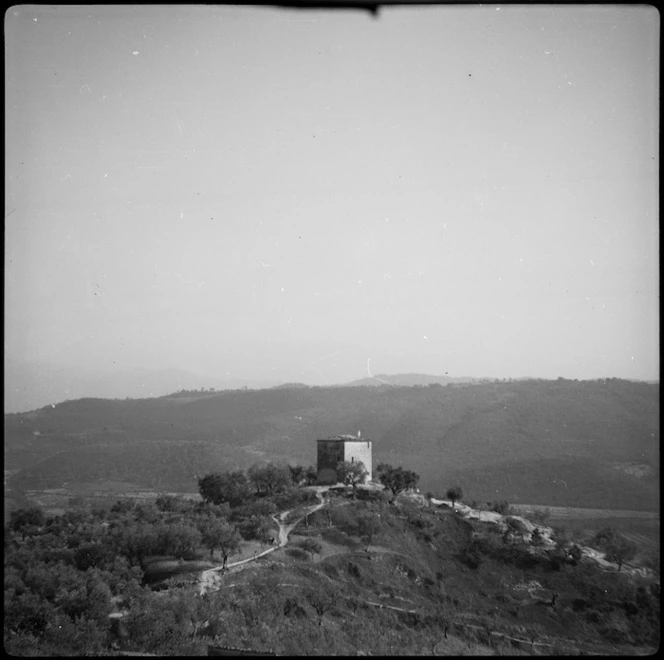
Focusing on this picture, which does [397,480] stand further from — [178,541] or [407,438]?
[407,438]

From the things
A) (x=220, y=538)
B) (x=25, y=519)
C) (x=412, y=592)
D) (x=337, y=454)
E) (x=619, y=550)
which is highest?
(x=337, y=454)

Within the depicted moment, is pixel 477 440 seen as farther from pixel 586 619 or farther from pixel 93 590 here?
pixel 93 590

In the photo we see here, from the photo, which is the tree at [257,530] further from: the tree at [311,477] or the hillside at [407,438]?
the hillside at [407,438]

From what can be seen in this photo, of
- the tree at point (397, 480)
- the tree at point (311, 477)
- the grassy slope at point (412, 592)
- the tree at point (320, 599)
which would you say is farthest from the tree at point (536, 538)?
the tree at point (320, 599)

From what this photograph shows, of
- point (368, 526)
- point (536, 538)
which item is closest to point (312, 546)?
point (368, 526)

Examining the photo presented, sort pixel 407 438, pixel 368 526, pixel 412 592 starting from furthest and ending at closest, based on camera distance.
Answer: pixel 407 438
pixel 368 526
pixel 412 592

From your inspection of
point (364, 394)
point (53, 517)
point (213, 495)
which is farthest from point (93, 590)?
point (364, 394)
